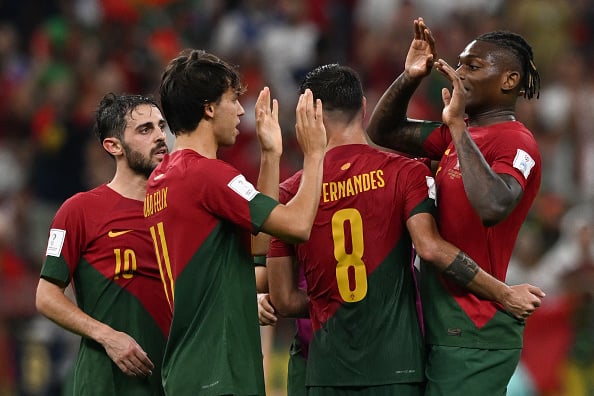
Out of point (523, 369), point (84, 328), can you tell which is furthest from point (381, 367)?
point (523, 369)

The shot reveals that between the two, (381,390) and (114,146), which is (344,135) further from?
(114,146)

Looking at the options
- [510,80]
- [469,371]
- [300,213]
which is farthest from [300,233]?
[510,80]

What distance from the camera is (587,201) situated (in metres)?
11.5

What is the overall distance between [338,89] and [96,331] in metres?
1.77

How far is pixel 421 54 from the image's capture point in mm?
5984

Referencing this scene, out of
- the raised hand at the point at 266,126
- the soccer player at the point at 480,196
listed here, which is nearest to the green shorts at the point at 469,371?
the soccer player at the point at 480,196

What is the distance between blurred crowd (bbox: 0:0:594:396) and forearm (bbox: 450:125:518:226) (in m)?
4.78

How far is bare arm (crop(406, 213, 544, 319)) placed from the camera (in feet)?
18.1

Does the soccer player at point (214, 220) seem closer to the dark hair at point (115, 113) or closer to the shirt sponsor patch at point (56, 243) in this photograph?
the shirt sponsor patch at point (56, 243)

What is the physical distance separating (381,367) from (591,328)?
4.66 metres

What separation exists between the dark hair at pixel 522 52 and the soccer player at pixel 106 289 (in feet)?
6.57

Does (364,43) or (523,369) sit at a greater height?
(364,43)

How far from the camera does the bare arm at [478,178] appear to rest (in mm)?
5332

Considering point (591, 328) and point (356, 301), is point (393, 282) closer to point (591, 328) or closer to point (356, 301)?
point (356, 301)
